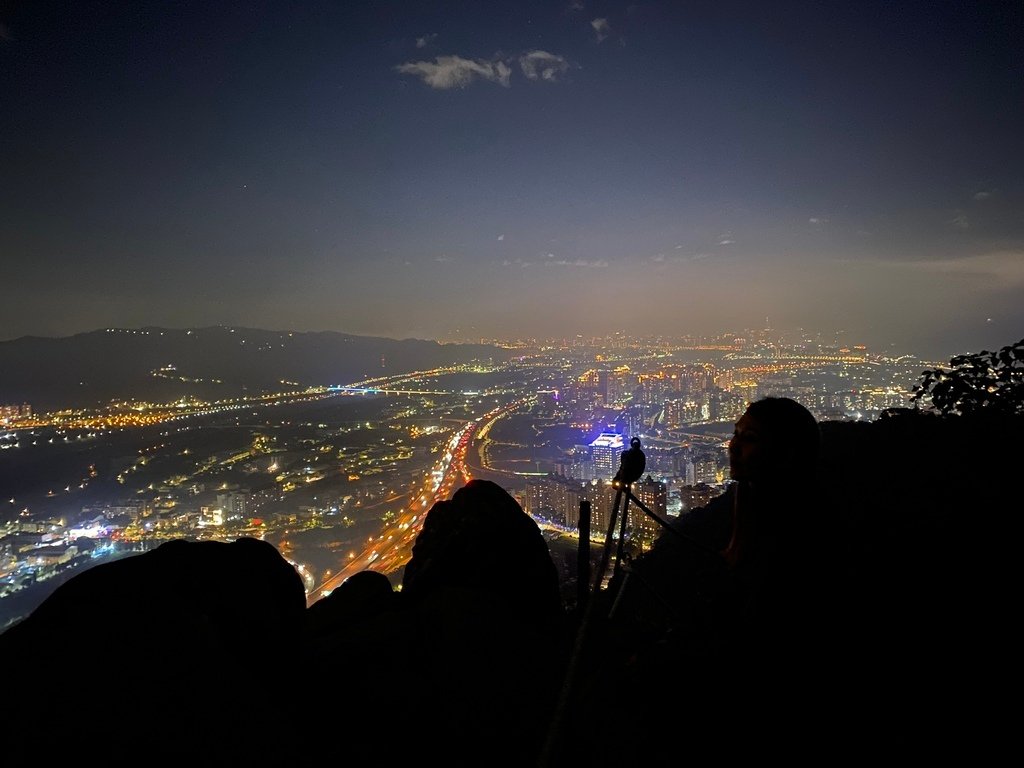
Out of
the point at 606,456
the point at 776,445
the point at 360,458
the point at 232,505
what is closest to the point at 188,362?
the point at 360,458

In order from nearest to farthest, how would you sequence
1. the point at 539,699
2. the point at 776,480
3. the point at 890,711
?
1. the point at 776,480
2. the point at 890,711
3. the point at 539,699

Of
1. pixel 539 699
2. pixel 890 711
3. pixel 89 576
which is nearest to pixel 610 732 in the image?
pixel 539 699

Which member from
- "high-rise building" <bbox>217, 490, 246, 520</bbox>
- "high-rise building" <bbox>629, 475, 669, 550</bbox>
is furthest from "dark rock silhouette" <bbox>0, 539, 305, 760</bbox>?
"high-rise building" <bbox>217, 490, 246, 520</bbox>

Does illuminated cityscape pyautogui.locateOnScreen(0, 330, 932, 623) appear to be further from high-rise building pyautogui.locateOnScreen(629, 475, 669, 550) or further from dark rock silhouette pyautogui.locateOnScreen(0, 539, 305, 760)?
dark rock silhouette pyautogui.locateOnScreen(0, 539, 305, 760)

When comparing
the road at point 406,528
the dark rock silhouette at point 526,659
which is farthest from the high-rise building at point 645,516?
the dark rock silhouette at point 526,659

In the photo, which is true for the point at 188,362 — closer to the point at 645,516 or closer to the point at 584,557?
the point at 645,516

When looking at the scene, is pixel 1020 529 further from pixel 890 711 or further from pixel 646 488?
pixel 646 488

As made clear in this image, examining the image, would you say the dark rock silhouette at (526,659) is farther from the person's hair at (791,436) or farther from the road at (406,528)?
the road at (406,528)
